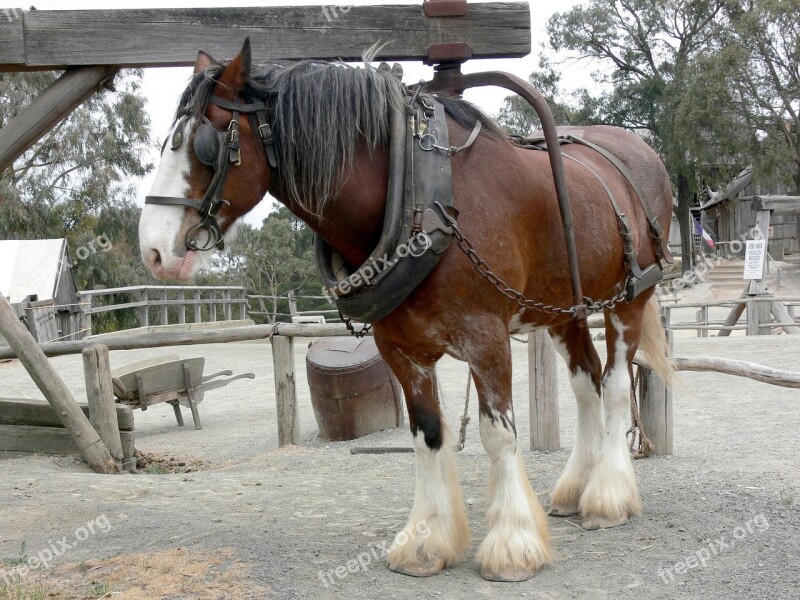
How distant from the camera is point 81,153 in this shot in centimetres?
2952

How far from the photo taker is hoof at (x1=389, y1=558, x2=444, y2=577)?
9.90 feet

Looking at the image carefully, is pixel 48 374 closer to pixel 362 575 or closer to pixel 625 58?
pixel 362 575

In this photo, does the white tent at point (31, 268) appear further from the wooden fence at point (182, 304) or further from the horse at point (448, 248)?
the horse at point (448, 248)

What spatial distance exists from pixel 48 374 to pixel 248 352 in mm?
10914

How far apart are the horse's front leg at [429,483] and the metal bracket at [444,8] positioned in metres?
1.60

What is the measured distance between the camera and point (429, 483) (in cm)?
317

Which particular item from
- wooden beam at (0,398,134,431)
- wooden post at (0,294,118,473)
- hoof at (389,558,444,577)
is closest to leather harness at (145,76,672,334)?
hoof at (389,558,444,577)

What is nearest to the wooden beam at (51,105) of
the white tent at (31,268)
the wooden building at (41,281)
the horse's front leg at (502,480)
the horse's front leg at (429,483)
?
the horse's front leg at (429,483)

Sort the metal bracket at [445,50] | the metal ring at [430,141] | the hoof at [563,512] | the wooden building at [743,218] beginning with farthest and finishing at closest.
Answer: the wooden building at [743,218] → the hoof at [563,512] → the metal bracket at [445,50] → the metal ring at [430,141]

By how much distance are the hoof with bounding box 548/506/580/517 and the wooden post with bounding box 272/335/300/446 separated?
3225 mm

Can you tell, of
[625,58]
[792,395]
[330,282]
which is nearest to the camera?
[330,282]

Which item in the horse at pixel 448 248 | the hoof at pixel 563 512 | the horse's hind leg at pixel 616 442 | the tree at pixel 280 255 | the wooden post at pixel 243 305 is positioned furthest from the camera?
the tree at pixel 280 255

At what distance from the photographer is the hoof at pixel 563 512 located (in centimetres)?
387

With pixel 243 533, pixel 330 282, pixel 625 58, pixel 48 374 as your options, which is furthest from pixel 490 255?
pixel 625 58
